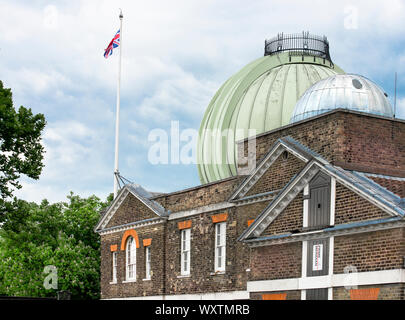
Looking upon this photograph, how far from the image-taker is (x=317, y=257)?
20.6 m

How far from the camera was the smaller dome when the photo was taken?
25.4 m

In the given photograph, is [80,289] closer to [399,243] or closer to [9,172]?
[9,172]

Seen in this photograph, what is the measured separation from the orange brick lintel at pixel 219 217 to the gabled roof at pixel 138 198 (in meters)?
3.89

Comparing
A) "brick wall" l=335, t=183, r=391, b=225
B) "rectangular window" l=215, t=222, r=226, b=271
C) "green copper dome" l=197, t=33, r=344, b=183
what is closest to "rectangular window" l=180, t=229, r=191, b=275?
"rectangular window" l=215, t=222, r=226, b=271

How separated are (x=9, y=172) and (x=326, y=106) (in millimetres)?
15568

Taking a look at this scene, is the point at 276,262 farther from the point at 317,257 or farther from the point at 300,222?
the point at 317,257

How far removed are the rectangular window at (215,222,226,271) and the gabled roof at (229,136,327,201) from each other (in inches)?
87.3

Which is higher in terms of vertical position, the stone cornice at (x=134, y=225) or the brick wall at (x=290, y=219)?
the brick wall at (x=290, y=219)

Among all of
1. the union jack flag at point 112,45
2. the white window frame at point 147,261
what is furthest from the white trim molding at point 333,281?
the union jack flag at point 112,45

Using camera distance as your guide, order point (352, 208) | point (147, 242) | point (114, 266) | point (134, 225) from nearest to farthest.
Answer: point (352, 208) → point (147, 242) → point (134, 225) → point (114, 266)

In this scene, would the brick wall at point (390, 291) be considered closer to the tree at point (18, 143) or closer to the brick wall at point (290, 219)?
the brick wall at point (290, 219)

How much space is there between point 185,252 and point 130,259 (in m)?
5.03

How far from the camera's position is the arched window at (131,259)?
113ft

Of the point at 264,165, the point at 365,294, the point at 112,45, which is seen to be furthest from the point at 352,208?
the point at 112,45
